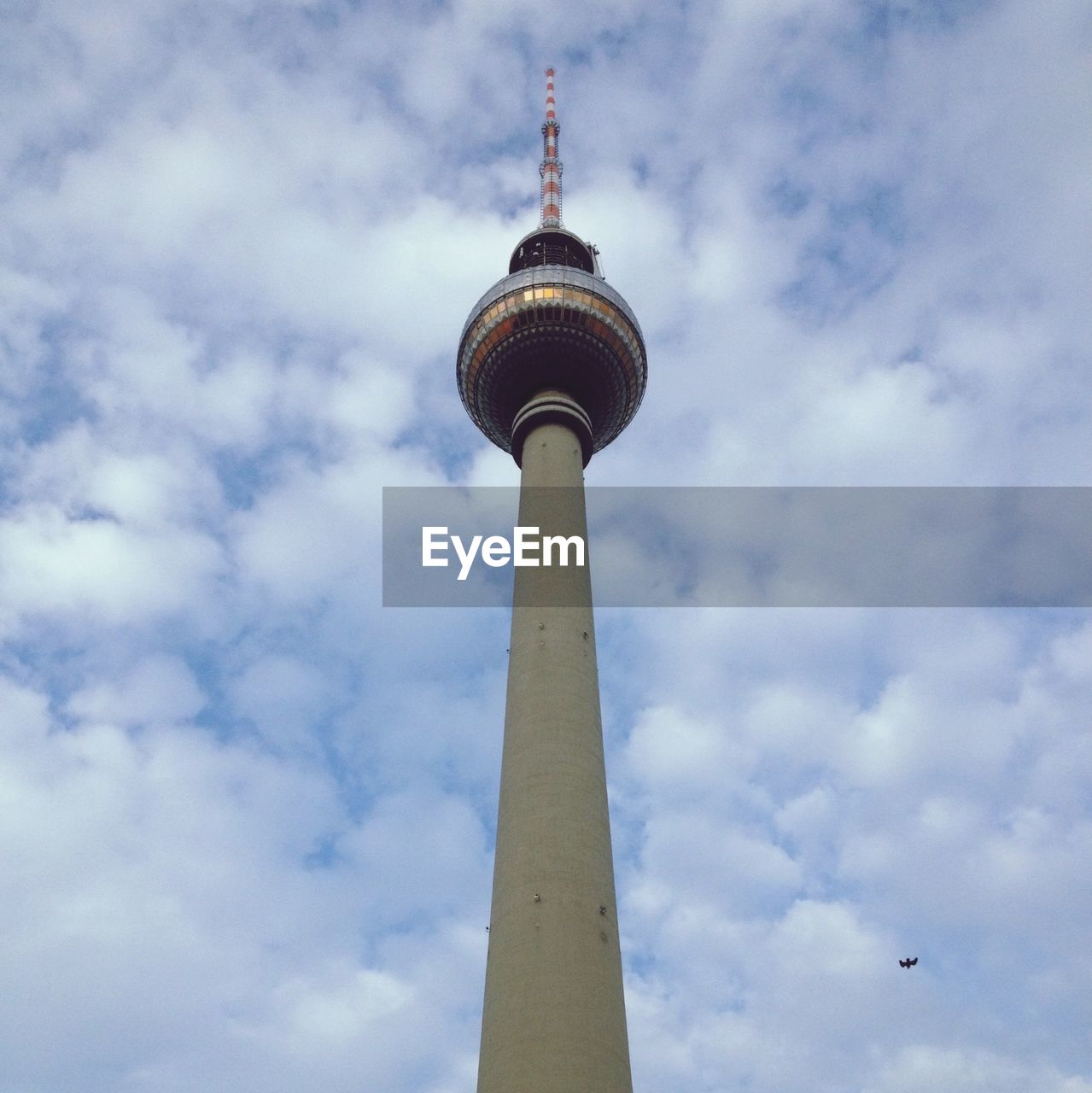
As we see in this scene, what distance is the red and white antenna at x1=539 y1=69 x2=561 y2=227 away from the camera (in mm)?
82375

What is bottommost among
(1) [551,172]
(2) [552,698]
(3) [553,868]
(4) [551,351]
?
(3) [553,868]

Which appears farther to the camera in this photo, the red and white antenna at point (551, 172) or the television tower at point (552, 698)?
the red and white antenna at point (551, 172)

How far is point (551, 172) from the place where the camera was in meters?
86.6

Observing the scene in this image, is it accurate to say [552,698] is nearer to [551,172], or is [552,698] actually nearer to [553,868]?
[553,868]

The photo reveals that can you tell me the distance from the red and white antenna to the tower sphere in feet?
30.4

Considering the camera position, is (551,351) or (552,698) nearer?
(552,698)

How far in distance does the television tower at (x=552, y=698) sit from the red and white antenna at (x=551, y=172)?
0.77 feet

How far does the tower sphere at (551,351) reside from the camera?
69.7 m

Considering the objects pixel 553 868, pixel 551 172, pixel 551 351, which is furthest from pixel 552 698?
pixel 551 172

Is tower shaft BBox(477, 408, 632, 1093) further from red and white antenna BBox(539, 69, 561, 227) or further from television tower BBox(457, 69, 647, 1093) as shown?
red and white antenna BBox(539, 69, 561, 227)

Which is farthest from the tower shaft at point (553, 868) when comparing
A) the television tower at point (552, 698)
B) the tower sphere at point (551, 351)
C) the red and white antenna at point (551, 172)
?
the red and white antenna at point (551, 172)

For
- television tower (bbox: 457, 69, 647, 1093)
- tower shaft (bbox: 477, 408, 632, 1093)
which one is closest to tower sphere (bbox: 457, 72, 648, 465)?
television tower (bbox: 457, 69, 647, 1093)

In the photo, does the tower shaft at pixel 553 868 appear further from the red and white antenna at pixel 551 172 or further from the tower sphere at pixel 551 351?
the red and white antenna at pixel 551 172

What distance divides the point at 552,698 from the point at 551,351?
1010 inches
